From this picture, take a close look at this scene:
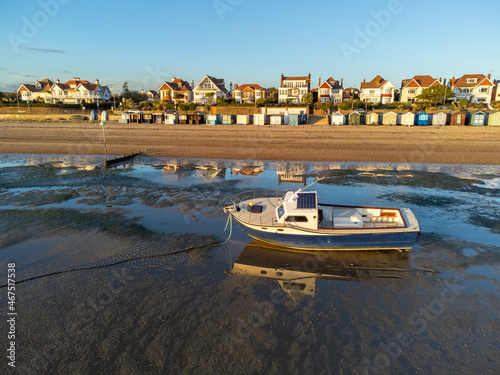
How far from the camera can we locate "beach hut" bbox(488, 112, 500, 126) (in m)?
47.3

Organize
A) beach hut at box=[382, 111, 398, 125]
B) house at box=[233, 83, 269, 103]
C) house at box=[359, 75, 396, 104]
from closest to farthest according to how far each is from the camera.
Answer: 1. beach hut at box=[382, 111, 398, 125]
2. house at box=[359, 75, 396, 104]
3. house at box=[233, 83, 269, 103]

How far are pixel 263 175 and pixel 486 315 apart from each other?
60.0 ft

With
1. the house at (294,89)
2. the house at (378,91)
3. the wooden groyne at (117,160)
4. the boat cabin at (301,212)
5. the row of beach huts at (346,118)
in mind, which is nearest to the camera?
the boat cabin at (301,212)

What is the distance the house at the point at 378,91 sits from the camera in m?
81.6

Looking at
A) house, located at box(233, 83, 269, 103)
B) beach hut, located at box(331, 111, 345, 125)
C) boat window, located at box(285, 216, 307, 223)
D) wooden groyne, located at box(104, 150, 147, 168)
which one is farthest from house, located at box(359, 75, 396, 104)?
boat window, located at box(285, 216, 307, 223)

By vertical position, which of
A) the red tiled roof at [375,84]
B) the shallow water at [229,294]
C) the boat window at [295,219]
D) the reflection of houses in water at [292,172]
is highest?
the red tiled roof at [375,84]

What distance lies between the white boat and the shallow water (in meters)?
0.61

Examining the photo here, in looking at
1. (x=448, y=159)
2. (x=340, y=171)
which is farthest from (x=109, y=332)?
(x=448, y=159)

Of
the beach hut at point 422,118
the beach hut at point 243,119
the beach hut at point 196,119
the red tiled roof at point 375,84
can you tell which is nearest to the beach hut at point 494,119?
the beach hut at point 422,118

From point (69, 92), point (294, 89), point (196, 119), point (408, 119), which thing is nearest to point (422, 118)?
point (408, 119)

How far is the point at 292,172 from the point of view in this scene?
26.8m

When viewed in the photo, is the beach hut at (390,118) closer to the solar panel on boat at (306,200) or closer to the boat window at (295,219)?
the solar panel on boat at (306,200)

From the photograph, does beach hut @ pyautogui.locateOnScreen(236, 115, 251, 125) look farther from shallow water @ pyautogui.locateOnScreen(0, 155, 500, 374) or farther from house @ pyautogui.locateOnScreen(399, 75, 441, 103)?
house @ pyautogui.locateOnScreen(399, 75, 441, 103)

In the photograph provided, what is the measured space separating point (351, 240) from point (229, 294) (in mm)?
5041
